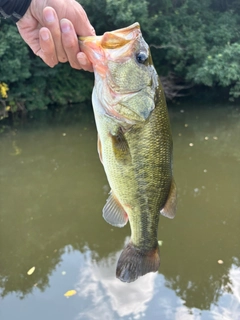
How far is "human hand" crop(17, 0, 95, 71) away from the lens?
4.86ft

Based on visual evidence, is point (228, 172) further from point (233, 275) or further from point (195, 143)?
point (233, 275)

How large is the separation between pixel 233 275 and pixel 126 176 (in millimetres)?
2921

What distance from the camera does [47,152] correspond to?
7.81 m

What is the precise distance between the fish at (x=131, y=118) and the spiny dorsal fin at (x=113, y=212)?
0.05 metres

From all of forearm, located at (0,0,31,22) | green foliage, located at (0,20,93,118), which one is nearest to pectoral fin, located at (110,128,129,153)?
forearm, located at (0,0,31,22)

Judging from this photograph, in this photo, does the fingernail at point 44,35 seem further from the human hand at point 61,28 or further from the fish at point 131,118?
the fish at point 131,118

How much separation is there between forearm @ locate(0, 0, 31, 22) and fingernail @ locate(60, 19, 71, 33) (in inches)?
9.4

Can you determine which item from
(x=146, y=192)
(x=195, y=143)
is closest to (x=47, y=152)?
(x=195, y=143)

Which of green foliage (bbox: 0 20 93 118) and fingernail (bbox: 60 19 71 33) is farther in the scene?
green foliage (bbox: 0 20 93 118)

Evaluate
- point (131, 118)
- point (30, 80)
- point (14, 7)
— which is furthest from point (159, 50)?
point (131, 118)

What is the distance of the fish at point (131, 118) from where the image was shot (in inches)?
58.4

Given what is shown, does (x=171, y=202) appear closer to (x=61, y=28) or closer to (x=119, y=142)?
(x=119, y=142)

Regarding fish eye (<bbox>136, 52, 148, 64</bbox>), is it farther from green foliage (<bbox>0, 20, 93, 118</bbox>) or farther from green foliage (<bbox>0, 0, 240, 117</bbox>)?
green foliage (<bbox>0, 20, 93, 118</bbox>)

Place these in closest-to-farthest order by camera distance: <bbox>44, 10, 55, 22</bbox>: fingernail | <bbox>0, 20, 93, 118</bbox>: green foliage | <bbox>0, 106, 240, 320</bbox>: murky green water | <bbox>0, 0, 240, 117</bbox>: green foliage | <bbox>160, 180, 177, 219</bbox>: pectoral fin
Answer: <bbox>44, 10, 55, 22</bbox>: fingernail → <bbox>160, 180, 177, 219</bbox>: pectoral fin → <bbox>0, 106, 240, 320</bbox>: murky green water → <bbox>0, 0, 240, 117</bbox>: green foliage → <bbox>0, 20, 93, 118</bbox>: green foliage
